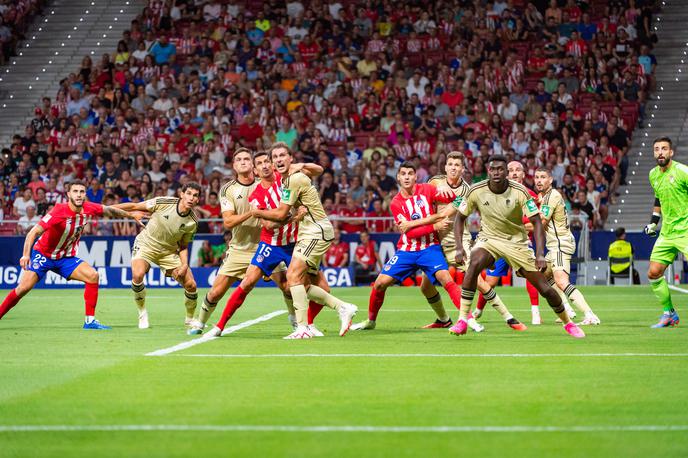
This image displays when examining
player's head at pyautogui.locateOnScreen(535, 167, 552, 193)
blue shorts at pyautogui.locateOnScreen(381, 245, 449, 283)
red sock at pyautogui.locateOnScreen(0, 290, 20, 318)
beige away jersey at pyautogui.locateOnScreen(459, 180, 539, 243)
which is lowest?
red sock at pyautogui.locateOnScreen(0, 290, 20, 318)

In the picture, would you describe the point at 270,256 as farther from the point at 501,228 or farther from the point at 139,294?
→ the point at 139,294

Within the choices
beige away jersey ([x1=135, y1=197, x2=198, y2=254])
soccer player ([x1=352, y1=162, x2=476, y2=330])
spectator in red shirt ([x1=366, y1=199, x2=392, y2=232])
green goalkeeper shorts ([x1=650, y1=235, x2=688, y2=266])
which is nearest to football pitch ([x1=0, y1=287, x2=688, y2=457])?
soccer player ([x1=352, y1=162, x2=476, y2=330])

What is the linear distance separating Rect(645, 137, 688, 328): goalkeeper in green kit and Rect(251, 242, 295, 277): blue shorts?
191 inches

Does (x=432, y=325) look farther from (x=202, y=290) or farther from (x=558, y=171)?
(x=558, y=171)

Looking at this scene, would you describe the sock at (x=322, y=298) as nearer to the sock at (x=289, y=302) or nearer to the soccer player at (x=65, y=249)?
the sock at (x=289, y=302)

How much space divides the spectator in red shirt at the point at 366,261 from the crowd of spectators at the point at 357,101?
0.82 m

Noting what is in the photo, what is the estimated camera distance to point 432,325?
14938 millimetres

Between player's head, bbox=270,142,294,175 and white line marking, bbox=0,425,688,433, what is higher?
player's head, bbox=270,142,294,175

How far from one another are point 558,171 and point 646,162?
3781 mm

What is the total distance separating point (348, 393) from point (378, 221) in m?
19.1

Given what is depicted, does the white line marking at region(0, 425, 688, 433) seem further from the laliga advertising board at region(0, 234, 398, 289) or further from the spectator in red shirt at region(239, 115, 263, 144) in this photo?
the spectator in red shirt at region(239, 115, 263, 144)

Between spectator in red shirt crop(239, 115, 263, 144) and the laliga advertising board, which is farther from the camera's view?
spectator in red shirt crop(239, 115, 263, 144)

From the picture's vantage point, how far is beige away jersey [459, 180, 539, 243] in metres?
12.8

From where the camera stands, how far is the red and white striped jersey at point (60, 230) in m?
15.4
